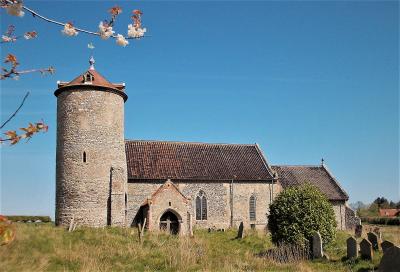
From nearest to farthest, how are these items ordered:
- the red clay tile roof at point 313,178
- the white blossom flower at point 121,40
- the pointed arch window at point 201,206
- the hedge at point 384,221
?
the white blossom flower at point 121,40, the pointed arch window at point 201,206, the red clay tile roof at point 313,178, the hedge at point 384,221

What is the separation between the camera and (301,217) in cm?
1992

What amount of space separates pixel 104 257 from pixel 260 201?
22151mm

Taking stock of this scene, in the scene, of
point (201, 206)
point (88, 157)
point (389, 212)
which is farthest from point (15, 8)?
point (389, 212)

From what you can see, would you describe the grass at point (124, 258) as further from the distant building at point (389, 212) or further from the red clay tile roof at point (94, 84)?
the distant building at point (389, 212)

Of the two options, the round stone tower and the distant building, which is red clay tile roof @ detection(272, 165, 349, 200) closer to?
the round stone tower

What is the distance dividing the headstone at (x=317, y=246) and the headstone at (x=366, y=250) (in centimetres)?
183

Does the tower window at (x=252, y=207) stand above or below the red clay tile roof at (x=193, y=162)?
below

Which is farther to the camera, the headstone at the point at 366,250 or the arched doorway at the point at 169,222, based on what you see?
the arched doorway at the point at 169,222

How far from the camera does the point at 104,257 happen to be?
15992 millimetres


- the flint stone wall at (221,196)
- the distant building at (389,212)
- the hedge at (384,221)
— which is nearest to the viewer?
the flint stone wall at (221,196)

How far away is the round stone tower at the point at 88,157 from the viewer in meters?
28.5

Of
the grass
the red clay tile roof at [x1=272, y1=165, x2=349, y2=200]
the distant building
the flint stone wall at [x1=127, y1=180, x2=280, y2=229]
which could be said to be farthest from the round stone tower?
the distant building

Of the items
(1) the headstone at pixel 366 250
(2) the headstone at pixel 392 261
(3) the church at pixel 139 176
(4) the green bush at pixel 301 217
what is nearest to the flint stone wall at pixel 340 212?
(3) the church at pixel 139 176

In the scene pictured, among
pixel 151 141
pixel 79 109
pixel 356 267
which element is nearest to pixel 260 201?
pixel 151 141
